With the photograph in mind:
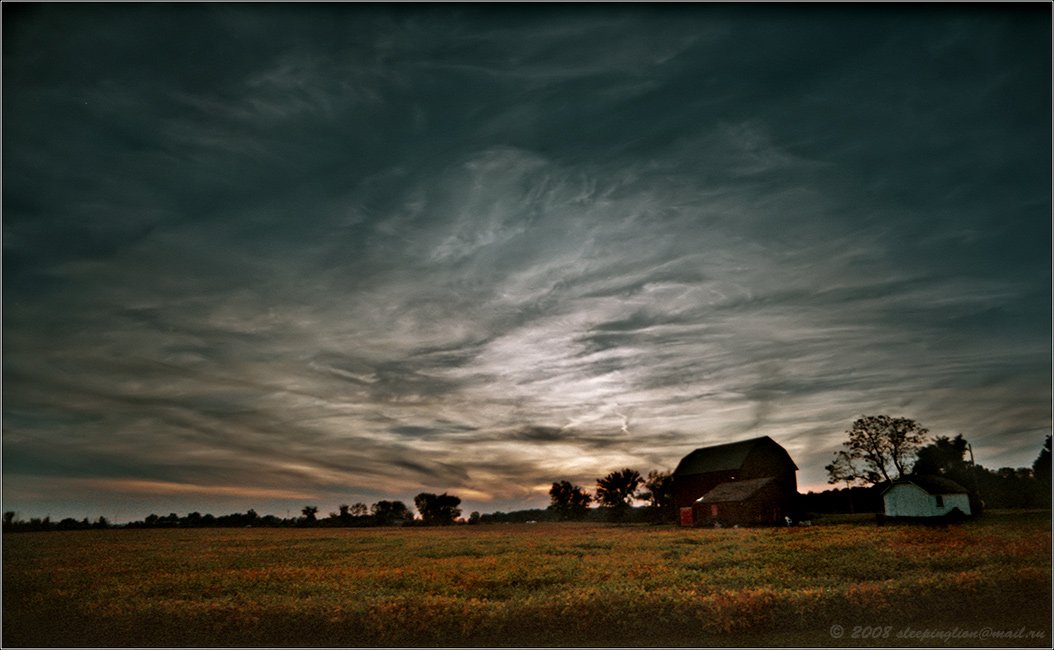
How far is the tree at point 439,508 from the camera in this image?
4238cm

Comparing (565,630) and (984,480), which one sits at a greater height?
(984,480)

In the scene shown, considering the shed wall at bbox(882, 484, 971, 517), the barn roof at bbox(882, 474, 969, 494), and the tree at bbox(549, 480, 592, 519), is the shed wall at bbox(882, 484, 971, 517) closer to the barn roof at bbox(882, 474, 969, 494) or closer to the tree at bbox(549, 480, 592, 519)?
the barn roof at bbox(882, 474, 969, 494)

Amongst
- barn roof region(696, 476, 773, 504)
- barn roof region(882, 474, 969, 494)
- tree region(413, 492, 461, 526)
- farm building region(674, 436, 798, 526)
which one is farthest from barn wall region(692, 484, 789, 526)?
tree region(413, 492, 461, 526)

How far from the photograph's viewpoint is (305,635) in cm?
1230

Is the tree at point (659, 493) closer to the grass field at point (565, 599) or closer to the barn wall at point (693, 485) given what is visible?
the barn wall at point (693, 485)

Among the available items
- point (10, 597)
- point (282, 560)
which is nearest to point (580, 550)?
point (282, 560)

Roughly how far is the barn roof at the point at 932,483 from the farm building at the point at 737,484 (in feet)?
38.7

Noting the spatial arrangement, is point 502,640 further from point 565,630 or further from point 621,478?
point 621,478

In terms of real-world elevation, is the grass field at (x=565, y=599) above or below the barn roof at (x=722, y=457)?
below

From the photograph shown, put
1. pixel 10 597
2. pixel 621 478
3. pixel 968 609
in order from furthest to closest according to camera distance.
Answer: pixel 621 478 → pixel 10 597 → pixel 968 609

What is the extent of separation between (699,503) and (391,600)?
43793mm

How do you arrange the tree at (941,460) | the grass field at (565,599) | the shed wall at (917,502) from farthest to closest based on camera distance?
the shed wall at (917,502), the tree at (941,460), the grass field at (565,599)

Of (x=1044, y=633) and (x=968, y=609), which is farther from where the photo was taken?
(x=968, y=609)

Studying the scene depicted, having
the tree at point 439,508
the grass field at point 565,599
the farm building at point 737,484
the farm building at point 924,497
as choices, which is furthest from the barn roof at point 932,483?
the tree at point 439,508
